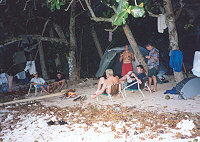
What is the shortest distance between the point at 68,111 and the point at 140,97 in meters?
2.24

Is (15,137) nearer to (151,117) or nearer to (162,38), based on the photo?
(151,117)

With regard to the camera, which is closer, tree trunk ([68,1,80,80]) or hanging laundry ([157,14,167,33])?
hanging laundry ([157,14,167,33])

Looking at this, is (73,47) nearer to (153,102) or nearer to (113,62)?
(113,62)

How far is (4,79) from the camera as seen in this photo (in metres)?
9.18

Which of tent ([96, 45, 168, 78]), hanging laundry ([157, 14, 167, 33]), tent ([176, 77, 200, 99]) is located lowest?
tent ([176, 77, 200, 99])

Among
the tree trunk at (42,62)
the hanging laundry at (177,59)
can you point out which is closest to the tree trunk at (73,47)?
the tree trunk at (42,62)

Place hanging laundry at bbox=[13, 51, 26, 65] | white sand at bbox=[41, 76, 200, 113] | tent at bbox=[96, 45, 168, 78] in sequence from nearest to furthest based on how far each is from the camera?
1. white sand at bbox=[41, 76, 200, 113]
2. tent at bbox=[96, 45, 168, 78]
3. hanging laundry at bbox=[13, 51, 26, 65]

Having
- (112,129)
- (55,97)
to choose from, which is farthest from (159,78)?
(112,129)

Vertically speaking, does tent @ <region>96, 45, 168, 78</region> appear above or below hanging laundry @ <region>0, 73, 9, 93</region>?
above

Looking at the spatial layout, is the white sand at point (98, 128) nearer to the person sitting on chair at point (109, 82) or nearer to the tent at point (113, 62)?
the person sitting on chair at point (109, 82)

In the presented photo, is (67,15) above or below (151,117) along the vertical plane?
above

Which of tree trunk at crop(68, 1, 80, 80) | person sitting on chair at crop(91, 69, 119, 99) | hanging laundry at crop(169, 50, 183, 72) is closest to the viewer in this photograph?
person sitting on chair at crop(91, 69, 119, 99)

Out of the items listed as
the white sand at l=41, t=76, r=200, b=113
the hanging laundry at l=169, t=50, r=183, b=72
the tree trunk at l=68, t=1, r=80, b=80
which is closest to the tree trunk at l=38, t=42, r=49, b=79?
the tree trunk at l=68, t=1, r=80, b=80

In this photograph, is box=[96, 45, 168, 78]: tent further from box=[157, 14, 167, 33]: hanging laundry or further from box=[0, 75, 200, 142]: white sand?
box=[0, 75, 200, 142]: white sand
